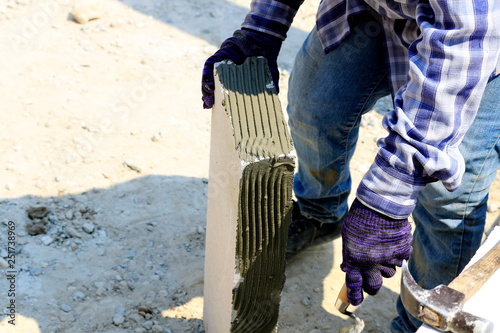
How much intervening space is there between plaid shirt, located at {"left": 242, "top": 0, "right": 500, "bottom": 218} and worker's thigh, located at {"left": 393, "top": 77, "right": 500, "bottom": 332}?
0.64 feet

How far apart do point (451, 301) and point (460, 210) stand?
709 mm

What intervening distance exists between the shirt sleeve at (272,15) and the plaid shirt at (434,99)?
0.50 m

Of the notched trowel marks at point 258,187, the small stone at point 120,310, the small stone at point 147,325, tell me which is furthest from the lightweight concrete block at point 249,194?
the small stone at point 120,310

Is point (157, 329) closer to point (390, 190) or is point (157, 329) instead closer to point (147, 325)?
point (147, 325)

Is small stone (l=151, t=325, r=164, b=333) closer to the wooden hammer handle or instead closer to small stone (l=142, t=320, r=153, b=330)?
small stone (l=142, t=320, r=153, b=330)

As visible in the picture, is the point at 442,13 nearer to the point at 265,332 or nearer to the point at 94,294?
the point at 265,332

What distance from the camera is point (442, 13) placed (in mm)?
1519

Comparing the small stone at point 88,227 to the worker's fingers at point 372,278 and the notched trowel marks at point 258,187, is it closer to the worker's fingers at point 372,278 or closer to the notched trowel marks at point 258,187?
the notched trowel marks at point 258,187

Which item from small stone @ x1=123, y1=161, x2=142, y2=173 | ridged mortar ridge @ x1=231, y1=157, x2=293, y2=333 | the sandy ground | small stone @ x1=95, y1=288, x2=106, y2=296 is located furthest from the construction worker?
small stone @ x1=123, y1=161, x2=142, y2=173

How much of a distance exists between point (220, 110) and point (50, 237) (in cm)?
139

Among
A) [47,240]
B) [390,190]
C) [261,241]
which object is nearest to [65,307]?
[47,240]

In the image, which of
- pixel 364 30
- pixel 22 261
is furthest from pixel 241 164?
pixel 22 261

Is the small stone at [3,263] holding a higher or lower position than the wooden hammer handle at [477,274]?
lower

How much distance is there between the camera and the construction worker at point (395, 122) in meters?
1.56
